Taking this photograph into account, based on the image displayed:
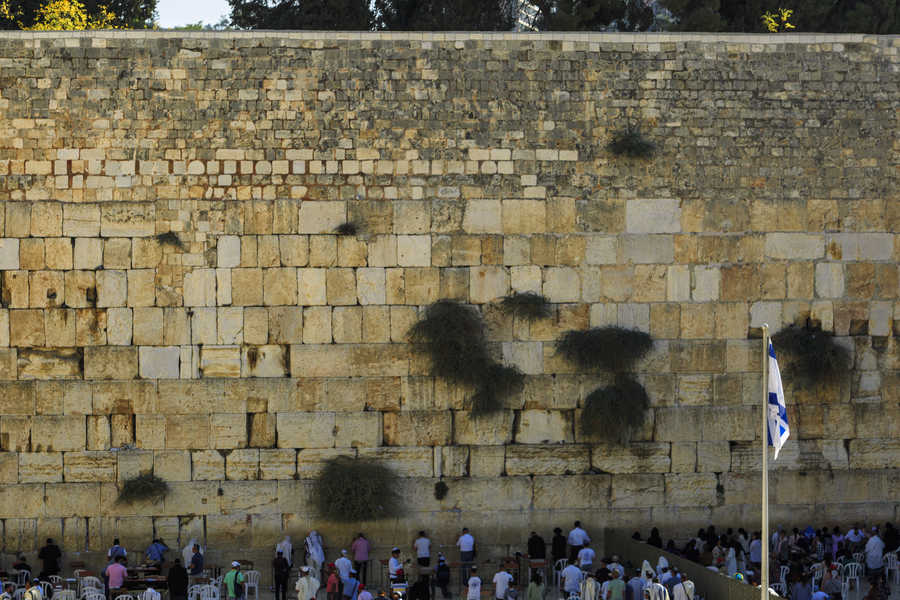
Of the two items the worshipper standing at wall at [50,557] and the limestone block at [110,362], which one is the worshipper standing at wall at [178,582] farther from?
the limestone block at [110,362]

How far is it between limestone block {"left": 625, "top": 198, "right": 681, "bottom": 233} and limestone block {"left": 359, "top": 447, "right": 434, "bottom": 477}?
12.1ft

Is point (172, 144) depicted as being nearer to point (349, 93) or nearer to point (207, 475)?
point (349, 93)

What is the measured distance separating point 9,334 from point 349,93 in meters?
4.89

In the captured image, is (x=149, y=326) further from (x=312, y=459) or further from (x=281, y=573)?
(x=281, y=573)

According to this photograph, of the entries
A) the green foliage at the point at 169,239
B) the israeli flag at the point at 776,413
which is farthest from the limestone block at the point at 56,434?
the israeli flag at the point at 776,413

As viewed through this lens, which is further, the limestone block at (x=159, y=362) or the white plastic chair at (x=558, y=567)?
the limestone block at (x=159, y=362)

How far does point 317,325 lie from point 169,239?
200 cm

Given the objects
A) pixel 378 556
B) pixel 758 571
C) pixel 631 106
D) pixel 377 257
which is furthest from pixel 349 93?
pixel 758 571

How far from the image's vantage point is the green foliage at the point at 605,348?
429 inches

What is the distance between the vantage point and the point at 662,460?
36.4ft

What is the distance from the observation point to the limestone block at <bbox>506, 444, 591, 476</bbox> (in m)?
11.0

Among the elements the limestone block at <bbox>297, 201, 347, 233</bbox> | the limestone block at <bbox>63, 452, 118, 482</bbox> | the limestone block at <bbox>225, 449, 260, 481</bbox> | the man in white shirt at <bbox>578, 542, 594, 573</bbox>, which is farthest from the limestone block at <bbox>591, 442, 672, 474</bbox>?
the limestone block at <bbox>63, 452, 118, 482</bbox>

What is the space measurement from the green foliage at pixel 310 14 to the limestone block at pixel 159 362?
790cm

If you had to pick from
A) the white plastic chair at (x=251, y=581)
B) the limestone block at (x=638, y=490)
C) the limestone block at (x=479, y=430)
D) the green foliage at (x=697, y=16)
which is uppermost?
the green foliage at (x=697, y=16)
